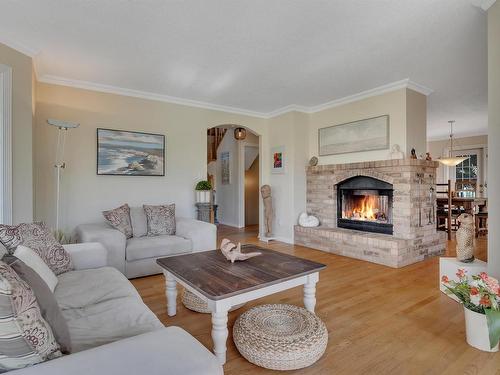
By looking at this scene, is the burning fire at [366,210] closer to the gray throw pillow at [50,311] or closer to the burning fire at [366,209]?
the burning fire at [366,209]

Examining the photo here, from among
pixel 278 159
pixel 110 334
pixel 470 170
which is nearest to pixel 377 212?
pixel 278 159

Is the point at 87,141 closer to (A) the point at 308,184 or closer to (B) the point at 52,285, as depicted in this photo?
(B) the point at 52,285

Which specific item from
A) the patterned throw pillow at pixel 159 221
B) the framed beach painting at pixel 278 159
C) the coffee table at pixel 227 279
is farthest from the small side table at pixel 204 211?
the coffee table at pixel 227 279

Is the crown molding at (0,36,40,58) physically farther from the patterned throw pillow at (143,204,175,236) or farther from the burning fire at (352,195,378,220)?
the burning fire at (352,195,378,220)

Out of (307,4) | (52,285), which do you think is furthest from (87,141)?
(307,4)

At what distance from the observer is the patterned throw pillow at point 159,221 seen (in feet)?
12.1

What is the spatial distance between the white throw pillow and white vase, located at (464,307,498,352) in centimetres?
270

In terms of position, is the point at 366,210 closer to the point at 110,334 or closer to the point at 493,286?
the point at 493,286

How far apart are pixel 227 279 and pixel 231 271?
0.55 feet

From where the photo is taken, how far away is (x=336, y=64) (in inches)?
131

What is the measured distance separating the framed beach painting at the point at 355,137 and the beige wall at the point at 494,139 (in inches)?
79.1

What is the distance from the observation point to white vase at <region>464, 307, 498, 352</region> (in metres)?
1.84

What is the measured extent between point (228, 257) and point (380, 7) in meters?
2.34

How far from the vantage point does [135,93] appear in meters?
4.30
